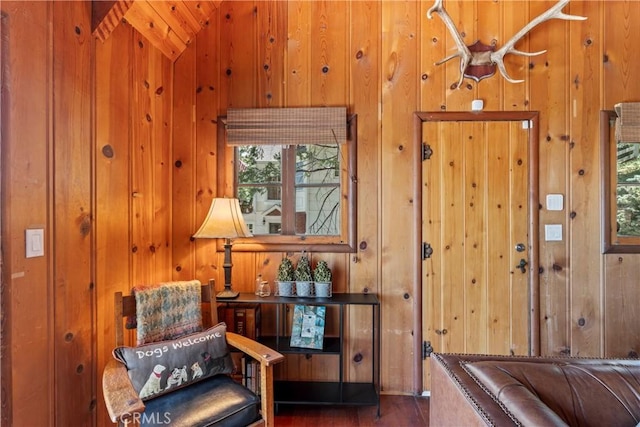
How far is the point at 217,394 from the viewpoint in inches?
55.7

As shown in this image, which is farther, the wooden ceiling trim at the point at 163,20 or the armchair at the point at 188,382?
the wooden ceiling trim at the point at 163,20

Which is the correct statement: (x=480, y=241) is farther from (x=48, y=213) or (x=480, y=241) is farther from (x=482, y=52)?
(x=48, y=213)

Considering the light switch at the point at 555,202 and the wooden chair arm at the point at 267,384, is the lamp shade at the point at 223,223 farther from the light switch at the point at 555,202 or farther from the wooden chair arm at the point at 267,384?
the light switch at the point at 555,202

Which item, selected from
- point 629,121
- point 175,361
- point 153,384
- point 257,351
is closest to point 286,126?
point 257,351

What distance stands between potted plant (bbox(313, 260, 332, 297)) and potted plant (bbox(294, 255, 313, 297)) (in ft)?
0.16

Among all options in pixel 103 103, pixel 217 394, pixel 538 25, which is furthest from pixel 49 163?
pixel 538 25

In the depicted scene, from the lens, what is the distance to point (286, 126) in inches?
89.0

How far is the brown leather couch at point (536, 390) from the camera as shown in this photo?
89cm

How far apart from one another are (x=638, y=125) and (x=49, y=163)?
3593 mm

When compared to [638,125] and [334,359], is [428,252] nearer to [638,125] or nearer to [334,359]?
[334,359]

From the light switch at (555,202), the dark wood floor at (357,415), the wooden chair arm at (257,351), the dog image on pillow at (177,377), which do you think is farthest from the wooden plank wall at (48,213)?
the light switch at (555,202)

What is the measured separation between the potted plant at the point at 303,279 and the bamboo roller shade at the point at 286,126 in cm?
90

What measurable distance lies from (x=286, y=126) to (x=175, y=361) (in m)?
1.63

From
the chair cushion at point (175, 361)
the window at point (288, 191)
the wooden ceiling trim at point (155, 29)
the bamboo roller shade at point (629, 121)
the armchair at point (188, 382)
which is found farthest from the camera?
the window at point (288, 191)
